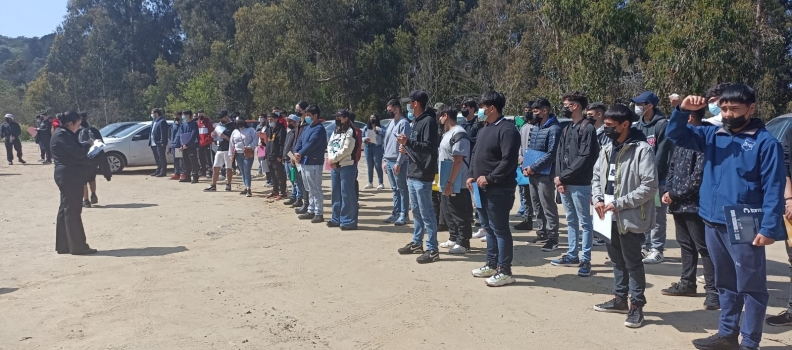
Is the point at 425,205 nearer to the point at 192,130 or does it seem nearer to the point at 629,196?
the point at 629,196

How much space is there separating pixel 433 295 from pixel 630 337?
6.35 feet

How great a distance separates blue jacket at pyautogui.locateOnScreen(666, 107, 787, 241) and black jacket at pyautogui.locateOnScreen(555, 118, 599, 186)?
2.05 metres

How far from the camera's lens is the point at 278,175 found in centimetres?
1238

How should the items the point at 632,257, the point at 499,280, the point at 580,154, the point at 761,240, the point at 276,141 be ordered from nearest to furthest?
the point at 761,240 < the point at 632,257 < the point at 499,280 < the point at 580,154 < the point at 276,141

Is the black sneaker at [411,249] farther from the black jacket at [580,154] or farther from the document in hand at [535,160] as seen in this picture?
the black jacket at [580,154]

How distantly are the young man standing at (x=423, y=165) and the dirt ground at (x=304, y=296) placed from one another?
48cm

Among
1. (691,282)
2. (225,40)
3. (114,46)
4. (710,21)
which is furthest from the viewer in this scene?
(114,46)

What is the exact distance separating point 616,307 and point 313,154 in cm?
566

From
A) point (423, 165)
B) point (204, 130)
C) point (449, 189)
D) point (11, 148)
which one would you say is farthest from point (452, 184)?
point (11, 148)

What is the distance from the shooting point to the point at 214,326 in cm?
526

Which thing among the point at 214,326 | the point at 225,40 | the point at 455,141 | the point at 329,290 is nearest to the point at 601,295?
the point at 455,141

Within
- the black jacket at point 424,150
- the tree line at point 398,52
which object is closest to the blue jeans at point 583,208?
the black jacket at point 424,150

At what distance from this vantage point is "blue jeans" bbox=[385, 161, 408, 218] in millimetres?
9031

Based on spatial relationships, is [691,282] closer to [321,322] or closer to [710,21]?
[321,322]
